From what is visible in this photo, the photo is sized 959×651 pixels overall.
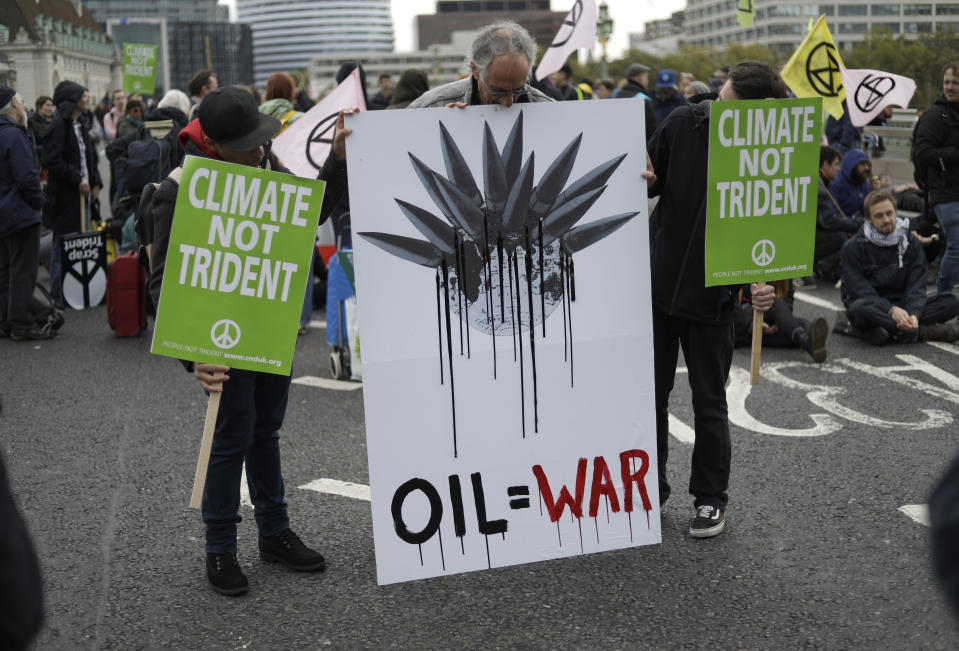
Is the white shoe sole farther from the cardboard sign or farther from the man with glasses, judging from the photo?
the cardboard sign

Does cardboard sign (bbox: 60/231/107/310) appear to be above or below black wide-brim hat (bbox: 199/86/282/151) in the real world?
below

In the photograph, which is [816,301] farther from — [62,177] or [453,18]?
[453,18]

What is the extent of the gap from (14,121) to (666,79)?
7.66 meters

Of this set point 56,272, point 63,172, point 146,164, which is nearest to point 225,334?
point 146,164

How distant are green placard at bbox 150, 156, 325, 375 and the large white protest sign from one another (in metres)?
0.29

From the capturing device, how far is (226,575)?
3.89 metres

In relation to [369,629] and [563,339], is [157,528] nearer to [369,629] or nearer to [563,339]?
[369,629]

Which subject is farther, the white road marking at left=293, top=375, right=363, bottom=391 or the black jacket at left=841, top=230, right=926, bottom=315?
the black jacket at left=841, top=230, right=926, bottom=315

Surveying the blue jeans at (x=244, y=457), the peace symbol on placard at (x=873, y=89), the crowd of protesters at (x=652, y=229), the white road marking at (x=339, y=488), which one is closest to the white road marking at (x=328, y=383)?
the crowd of protesters at (x=652, y=229)

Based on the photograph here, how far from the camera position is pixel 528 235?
372 cm

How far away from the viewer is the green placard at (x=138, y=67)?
54.5ft

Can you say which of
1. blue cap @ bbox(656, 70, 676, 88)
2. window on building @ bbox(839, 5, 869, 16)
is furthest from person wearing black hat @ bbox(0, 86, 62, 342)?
window on building @ bbox(839, 5, 869, 16)

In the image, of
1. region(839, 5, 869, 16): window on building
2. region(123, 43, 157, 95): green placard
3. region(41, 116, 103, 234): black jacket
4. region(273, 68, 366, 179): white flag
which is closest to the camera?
region(273, 68, 366, 179): white flag

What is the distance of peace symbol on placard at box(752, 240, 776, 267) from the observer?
417cm
